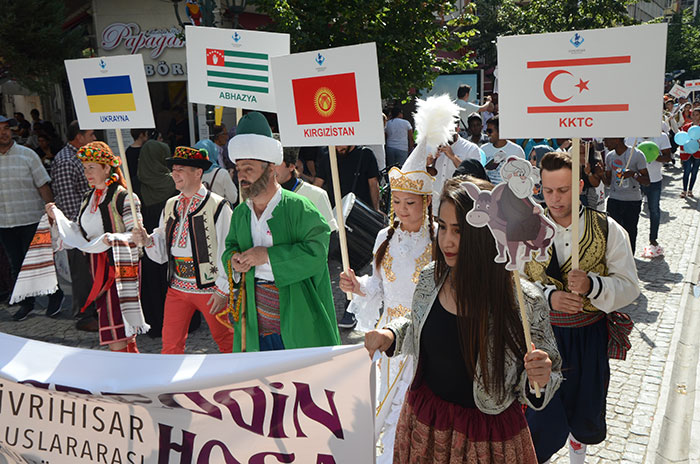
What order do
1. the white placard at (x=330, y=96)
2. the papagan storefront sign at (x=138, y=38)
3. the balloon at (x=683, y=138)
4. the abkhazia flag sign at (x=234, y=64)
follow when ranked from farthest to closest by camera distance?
the papagan storefront sign at (x=138, y=38) < the balloon at (x=683, y=138) < the abkhazia flag sign at (x=234, y=64) < the white placard at (x=330, y=96)

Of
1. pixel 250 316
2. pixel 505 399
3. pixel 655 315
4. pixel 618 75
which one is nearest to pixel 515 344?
pixel 505 399

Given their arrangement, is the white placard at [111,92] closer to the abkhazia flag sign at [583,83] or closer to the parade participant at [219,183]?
the parade participant at [219,183]

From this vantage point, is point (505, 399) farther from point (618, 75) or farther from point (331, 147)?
point (331, 147)

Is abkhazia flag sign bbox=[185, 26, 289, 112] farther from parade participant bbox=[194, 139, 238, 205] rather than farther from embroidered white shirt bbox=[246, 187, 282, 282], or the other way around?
parade participant bbox=[194, 139, 238, 205]

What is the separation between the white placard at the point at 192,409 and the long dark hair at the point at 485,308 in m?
0.54

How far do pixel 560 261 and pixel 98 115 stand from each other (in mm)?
3507

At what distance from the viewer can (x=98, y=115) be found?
4.75 meters

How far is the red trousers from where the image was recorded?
456 centimetres

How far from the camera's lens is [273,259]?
3.77 m

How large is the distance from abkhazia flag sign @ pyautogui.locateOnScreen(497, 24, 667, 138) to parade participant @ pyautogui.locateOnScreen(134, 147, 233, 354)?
2.39 metres

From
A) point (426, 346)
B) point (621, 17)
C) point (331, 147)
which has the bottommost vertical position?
point (426, 346)

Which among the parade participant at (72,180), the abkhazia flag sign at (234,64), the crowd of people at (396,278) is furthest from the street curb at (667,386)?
the parade participant at (72,180)

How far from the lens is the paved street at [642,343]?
412cm

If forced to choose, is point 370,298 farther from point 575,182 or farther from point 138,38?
point 138,38
